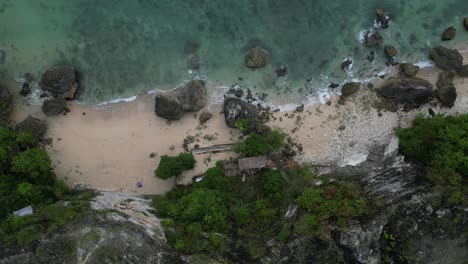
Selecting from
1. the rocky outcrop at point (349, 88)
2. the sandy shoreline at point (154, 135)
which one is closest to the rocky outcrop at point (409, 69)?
the sandy shoreline at point (154, 135)

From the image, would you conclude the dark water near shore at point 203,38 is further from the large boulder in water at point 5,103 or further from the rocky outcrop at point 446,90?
the rocky outcrop at point 446,90

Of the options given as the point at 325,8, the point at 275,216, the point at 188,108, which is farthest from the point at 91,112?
the point at 325,8

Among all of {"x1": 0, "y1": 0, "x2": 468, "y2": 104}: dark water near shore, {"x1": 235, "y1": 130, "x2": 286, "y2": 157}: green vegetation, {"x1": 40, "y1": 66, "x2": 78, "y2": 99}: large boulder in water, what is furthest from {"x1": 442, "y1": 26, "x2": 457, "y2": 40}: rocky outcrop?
{"x1": 40, "y1": 66, "x2": 78, "y2": 99}: large boulder in water

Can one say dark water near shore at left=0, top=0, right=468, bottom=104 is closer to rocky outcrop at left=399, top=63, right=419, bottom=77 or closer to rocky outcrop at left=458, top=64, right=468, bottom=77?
rocky outcrop at left=399, top=63, right=419, bottom=77

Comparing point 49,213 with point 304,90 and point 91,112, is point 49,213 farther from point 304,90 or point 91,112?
point 304,90

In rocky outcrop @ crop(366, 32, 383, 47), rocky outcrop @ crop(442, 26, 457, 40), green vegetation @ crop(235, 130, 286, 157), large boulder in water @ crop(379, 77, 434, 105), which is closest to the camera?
green vegetation @ crop(235, 130, 286, 157)

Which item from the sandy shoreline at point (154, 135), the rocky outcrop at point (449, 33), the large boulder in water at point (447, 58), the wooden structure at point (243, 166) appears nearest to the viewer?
the wooden structure at point (243, 166)

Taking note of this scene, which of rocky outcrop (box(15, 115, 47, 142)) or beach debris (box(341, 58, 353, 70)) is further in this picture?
beach debris (box(341, 58, 353, 70))
